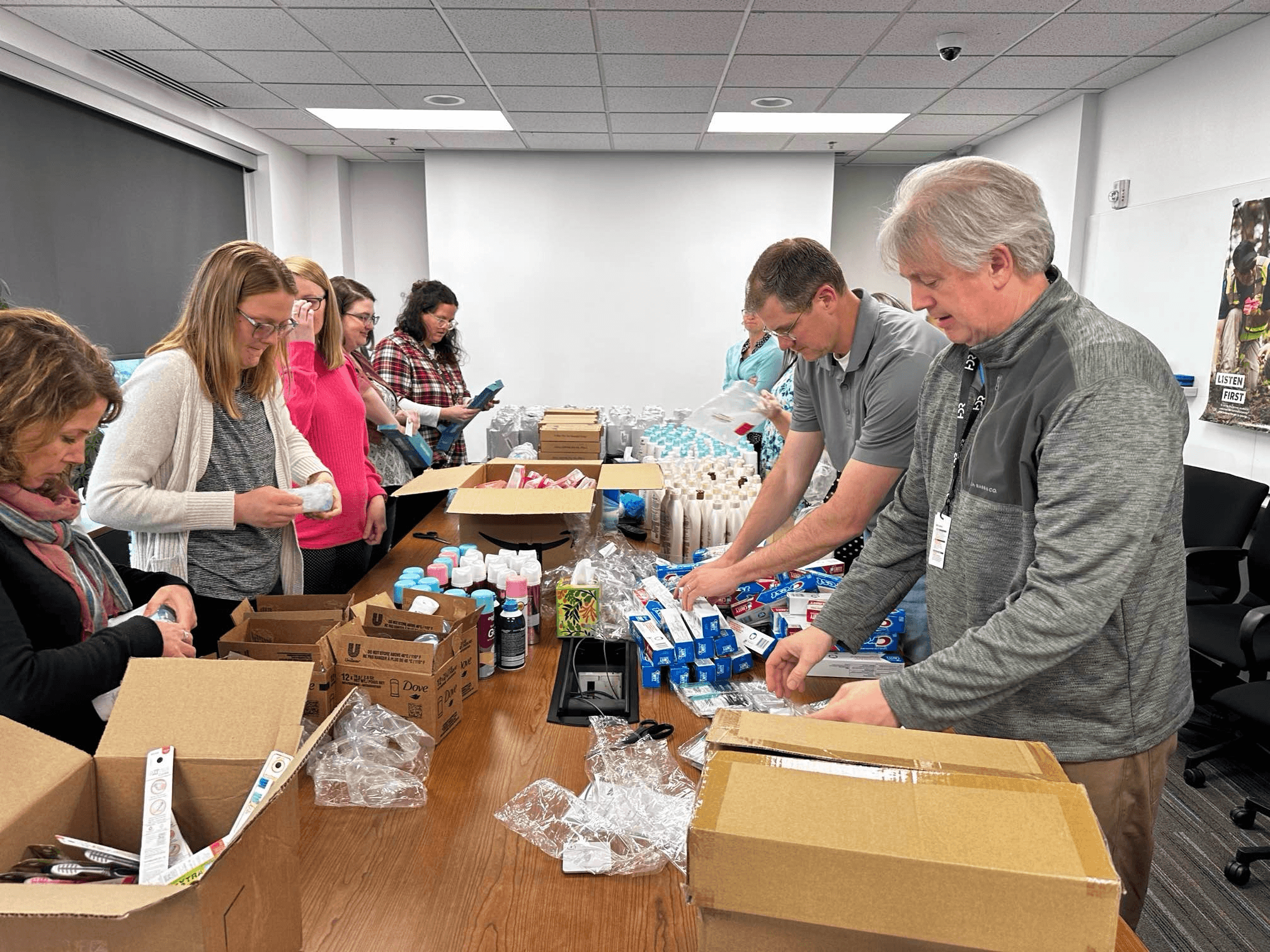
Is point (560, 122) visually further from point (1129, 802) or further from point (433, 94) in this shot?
point (1129, 802)

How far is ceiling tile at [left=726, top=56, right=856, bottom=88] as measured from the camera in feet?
13.8

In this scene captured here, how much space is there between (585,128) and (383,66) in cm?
178

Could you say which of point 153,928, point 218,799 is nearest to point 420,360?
point 218,799

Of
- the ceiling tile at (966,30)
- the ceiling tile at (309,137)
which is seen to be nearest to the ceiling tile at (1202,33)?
the ceiling tile at (966,30)

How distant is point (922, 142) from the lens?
20.6 feet

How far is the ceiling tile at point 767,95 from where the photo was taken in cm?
479

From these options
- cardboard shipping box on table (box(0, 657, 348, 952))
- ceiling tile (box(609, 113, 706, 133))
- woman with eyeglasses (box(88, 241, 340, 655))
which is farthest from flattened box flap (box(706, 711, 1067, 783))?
ceiling tile (box(609, 113, 706, 133))

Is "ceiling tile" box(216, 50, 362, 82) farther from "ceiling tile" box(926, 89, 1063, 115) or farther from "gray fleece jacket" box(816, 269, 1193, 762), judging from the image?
"gray fleece jacket" box(816, 269, 1193, 762)

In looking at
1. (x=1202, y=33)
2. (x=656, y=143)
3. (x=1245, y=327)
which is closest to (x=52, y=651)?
(x=1245, y=327)

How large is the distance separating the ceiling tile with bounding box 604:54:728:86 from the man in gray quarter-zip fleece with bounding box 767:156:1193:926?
3.49 metres

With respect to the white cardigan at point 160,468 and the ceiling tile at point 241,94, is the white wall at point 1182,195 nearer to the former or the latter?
the white cardigan at point 160,468

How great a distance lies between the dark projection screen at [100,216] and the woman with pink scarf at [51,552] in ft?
10.2

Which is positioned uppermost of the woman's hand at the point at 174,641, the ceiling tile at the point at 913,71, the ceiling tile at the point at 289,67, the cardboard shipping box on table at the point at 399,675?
the ceiling tile at the point at 913,71

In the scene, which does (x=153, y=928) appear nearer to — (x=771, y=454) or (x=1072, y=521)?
(x=1072, y=521)
